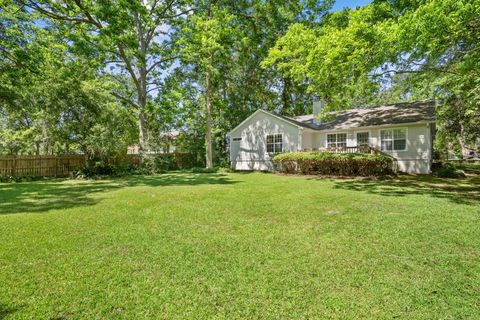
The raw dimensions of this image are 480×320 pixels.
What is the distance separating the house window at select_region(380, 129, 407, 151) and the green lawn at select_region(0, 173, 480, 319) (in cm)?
948

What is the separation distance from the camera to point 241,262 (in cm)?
351

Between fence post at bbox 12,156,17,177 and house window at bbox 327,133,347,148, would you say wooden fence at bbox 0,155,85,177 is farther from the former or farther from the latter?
house window at bbox 327,133,347,148

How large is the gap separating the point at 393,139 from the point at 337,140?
10.9ft

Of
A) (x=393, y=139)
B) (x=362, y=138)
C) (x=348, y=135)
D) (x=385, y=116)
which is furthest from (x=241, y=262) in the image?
(x=385, y=116)

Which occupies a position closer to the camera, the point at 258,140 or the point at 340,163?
the point at 340,163

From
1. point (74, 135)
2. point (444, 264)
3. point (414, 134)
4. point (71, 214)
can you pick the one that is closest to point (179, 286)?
point (444, 264)

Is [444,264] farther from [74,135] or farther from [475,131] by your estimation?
[475,131]

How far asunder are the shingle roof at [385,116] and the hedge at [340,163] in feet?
8.97

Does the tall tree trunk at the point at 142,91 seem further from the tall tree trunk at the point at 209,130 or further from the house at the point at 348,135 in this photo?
the house at the point at 348,135

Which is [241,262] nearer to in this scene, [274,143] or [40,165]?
[274,143]

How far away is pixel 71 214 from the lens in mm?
6027

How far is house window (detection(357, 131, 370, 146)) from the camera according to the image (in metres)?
16.3

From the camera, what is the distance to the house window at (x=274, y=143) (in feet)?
61.0

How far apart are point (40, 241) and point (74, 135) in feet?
41.4
